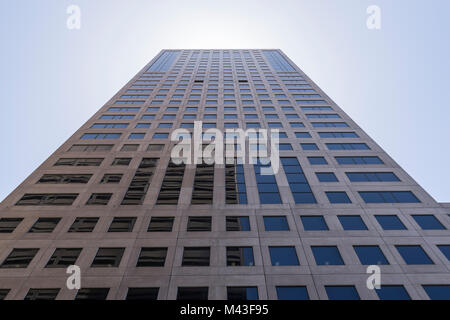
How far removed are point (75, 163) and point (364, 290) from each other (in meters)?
26.9

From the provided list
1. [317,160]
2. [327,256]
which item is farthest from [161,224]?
[317,160]

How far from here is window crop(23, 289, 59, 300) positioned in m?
16.7

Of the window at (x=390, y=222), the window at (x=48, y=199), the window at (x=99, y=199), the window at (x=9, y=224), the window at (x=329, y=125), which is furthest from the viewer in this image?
the window at (x=329, y=125)

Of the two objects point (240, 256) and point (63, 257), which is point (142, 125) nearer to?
point (63, 257)

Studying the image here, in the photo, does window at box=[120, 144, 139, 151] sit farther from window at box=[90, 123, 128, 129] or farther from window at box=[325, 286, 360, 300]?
window at box=[325, 286, 360, 300]

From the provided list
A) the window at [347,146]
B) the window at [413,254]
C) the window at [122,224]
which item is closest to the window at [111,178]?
the window at [122,224]

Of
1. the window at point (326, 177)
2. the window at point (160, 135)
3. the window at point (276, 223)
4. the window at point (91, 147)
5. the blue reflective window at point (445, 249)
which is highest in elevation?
the window at point (160, 135)

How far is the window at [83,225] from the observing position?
70.8ft

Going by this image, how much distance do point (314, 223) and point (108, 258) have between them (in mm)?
14892

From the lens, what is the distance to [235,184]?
26281 millimetres

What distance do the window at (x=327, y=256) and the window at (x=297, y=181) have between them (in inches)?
199

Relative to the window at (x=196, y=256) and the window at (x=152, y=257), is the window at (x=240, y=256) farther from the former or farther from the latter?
the window at (x=152, y=257)

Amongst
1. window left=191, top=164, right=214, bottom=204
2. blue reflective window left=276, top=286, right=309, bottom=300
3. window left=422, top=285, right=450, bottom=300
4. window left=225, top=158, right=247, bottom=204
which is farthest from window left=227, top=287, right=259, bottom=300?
window left=422, top=285, right=450, bottom=300

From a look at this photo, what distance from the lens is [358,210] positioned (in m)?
23.2
